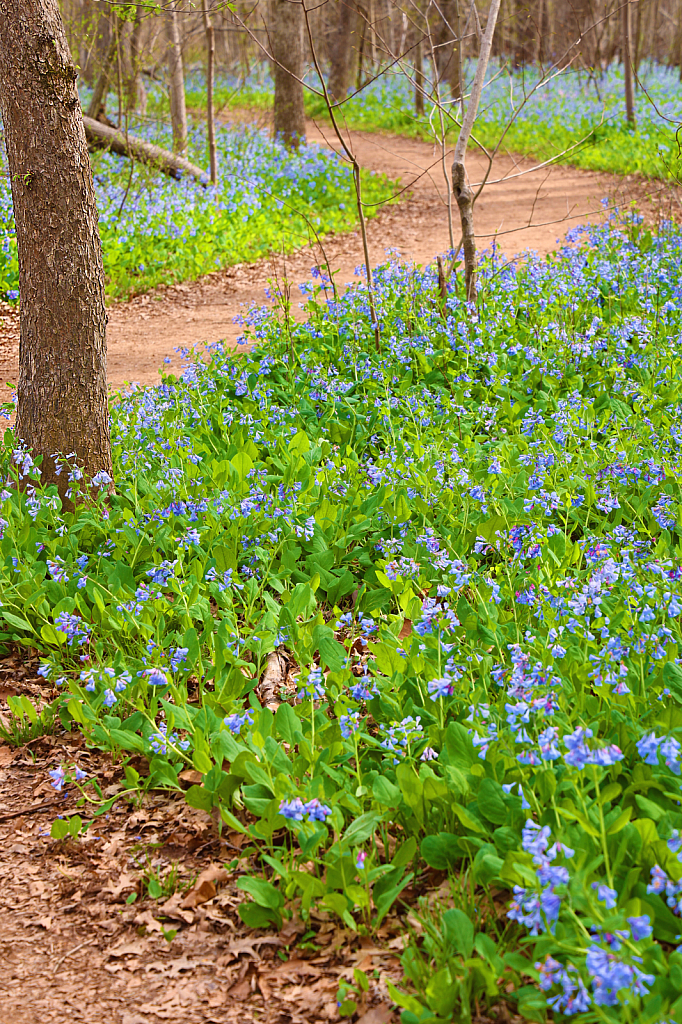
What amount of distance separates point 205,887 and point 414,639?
3.13ft

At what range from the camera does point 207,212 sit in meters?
9.09

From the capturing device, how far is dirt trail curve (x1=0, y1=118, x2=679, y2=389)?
21.0 ft

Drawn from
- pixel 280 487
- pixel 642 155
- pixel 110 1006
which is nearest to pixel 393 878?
pixel 110 1006

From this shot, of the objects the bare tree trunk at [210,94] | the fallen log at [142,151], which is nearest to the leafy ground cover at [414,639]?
the bare tree trunk at [210,94]

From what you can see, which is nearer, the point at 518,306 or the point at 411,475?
the point at 411,475

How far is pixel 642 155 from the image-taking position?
1127 centimetres

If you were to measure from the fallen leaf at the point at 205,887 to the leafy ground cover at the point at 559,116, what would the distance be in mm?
8201

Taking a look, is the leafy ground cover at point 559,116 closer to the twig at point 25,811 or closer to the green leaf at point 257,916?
the twig at point 25,811

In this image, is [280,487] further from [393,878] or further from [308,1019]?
[308,1019]

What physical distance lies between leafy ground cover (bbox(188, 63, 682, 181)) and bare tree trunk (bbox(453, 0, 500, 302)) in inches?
143

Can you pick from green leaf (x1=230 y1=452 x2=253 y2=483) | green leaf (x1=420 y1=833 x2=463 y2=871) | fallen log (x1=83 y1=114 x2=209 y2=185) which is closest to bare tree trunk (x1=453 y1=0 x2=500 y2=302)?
green leaf (x1=230 y1=452 x2=253 y2=483)

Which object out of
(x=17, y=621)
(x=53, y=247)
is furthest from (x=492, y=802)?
(x=53, y=247)

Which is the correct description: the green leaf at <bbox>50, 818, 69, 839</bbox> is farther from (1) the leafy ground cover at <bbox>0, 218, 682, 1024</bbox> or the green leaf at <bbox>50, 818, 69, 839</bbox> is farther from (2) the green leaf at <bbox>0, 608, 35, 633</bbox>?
(2) the green leaf at <bbox>0, 608, 35, 633</bbox>

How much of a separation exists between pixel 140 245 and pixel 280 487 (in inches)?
218
